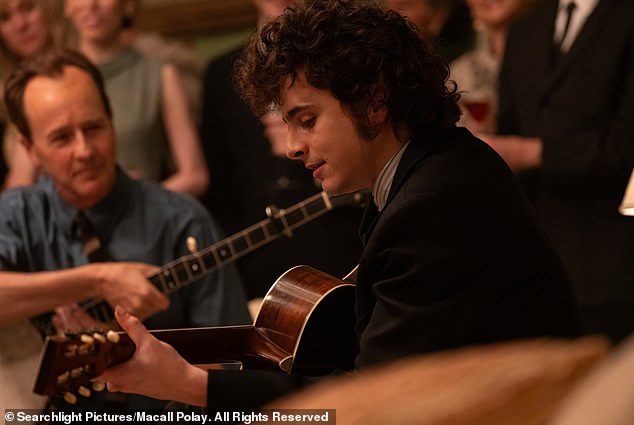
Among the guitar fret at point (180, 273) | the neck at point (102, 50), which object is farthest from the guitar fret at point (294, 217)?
the neck at point (102, 50)

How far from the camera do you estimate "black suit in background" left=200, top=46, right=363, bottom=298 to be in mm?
2477

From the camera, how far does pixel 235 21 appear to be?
4227 millimetres

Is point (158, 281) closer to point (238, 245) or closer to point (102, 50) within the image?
point (238, 245)

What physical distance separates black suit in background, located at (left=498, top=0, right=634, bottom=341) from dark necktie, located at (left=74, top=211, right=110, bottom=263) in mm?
1181

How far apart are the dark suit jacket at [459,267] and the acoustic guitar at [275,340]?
0.81ft

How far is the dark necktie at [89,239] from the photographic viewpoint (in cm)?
274

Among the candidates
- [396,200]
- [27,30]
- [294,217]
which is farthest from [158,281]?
[27,30]

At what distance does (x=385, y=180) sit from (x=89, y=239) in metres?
1.21

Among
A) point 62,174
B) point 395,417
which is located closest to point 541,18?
point 62,174

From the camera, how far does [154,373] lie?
5.94ft

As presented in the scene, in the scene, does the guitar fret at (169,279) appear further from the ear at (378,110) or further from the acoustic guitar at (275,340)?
the ear at (378,110)

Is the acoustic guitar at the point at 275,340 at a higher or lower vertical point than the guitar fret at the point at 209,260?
lower

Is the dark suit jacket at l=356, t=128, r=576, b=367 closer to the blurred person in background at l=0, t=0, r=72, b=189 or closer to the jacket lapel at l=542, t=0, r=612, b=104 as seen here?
the jacket lapel at l=542, t=0, r=612, b=104

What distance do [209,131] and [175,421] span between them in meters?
1.51
